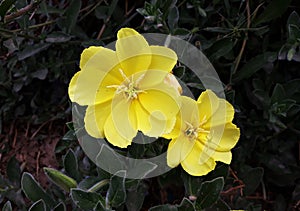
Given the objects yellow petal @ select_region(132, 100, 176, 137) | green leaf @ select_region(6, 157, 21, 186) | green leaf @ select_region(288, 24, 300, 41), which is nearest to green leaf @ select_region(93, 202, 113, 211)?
yellow petal @ select_region(132, 100, 176, 137)

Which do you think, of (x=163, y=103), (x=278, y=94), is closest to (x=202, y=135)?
(x=163, y=103)

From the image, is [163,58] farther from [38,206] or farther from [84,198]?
[38,206]

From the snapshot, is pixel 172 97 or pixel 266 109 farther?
pixel 266 109

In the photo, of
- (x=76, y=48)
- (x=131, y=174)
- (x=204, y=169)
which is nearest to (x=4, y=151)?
(x=76, y=48)

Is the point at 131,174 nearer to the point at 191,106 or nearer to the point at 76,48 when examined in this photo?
the point at 191,106

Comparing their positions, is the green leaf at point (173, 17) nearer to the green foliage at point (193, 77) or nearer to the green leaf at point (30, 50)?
the green foliage at point (193, 77)

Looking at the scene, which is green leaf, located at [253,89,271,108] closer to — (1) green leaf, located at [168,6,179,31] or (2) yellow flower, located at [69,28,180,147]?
(1) green leaf, located at [168,6,179,31]
